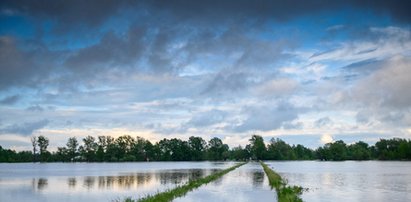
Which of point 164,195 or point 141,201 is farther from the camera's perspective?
point 164,195

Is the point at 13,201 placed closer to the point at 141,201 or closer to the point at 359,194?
the point at 141,201

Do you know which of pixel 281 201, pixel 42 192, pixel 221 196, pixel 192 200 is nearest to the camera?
pixel 281 201

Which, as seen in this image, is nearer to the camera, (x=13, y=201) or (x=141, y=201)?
(x=141, y=201)

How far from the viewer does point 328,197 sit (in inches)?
1483

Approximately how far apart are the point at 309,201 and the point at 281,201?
13.2 ft

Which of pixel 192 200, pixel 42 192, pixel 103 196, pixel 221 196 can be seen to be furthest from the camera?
pixel 42 192

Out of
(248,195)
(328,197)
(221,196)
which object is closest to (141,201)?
(221,196)

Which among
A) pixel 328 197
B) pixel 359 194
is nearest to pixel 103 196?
pixel 328 197

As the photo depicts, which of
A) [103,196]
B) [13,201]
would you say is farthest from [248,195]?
[13,201]

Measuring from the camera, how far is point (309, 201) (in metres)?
34.2

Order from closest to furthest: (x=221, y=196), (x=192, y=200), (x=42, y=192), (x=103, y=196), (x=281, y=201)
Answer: (x=281, y=201) → (x=192, y=200) → (x=221, y=196) → (x=103, y=196) → (x=42, y=192)

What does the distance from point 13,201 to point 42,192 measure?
745cm

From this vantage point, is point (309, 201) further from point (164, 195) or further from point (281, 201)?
point (164, 195)

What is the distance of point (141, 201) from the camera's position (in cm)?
3253
